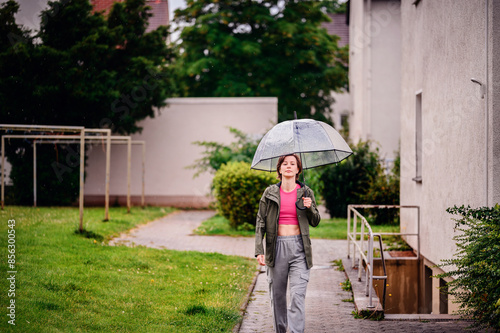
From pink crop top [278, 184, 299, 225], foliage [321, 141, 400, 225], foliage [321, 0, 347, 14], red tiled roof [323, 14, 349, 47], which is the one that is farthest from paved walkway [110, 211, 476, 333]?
foliage [321, 0, 347, 14]

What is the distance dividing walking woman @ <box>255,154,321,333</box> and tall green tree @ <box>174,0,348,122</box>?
22.7 meters

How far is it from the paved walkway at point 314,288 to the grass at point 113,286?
0.97ft

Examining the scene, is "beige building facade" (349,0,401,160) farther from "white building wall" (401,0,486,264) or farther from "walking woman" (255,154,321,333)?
"walking woman" (255,154,321,333)

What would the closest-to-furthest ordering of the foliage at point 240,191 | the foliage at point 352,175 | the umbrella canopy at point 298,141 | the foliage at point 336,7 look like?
1. the umbrella canopy at point 298,141
2. the foliage at point 240,191
3. the foliage at point 352,175
4. the foliage at point 336,7

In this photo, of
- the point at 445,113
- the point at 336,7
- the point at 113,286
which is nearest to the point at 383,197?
the point at 445,113

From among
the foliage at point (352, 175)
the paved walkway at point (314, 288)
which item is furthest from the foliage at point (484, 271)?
the foliage at point (352, 175)

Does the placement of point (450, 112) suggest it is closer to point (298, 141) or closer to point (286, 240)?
point (298, 141)

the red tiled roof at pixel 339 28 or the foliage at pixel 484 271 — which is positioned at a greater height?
the red tiled roof at pixel 339 28

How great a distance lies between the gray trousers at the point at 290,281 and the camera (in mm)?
5316

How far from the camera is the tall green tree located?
28391 millimetres

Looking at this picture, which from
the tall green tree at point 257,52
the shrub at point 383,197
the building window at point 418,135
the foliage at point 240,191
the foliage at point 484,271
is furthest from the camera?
the tall green tree at point 257,52

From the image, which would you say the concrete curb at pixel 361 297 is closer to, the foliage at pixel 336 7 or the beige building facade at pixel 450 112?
the beige building facade at pixel 450 112

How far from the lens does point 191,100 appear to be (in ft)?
70.3

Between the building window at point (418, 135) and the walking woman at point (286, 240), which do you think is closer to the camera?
the walking woman at point (286, 240)
